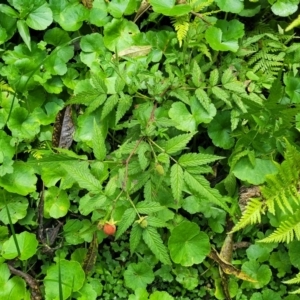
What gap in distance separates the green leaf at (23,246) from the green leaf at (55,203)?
12 cm

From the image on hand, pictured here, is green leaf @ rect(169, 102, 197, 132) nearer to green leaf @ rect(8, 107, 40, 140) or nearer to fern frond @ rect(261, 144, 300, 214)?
fern frond @ rect(261, 144, 300, 214)

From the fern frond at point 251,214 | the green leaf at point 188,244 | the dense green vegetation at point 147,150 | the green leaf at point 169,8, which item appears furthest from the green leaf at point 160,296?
the green leaf at point 169,8

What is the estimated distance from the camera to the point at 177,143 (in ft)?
5.67

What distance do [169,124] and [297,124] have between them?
0.50 meters

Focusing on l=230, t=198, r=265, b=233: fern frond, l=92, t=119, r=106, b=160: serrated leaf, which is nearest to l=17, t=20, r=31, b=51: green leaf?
l=92, t=119, r=106, b=160: serrated leaf

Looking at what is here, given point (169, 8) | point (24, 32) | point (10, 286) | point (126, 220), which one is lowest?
point (10, 286)

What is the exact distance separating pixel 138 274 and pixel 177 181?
0.45 meters

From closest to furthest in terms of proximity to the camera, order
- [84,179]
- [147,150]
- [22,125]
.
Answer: [84,179], [147,150], [22,125]

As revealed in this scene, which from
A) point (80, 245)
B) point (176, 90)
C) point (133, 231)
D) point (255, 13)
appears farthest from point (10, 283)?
point (255, 13)

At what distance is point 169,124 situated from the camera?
1.83 meters

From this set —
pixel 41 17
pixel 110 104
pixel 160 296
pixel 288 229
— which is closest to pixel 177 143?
pixel 110 104

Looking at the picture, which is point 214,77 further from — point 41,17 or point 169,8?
point 41,17

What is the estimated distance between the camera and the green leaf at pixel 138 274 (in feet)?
6.16

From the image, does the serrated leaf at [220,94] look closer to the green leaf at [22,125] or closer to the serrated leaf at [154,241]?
the serrated leaf at [154,241]
